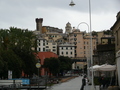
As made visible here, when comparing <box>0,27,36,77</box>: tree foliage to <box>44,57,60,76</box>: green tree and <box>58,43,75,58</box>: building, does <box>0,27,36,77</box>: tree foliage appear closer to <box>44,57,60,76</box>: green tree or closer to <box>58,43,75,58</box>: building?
<box>44,57,60,76</box>: green tree

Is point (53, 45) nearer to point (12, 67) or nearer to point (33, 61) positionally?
point (33, 61)

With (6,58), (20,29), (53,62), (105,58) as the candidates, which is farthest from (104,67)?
(53,62)

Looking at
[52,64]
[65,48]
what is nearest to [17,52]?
[52,64]

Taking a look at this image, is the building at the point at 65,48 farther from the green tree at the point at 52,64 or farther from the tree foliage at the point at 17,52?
the tree foliage at the point at 17,52

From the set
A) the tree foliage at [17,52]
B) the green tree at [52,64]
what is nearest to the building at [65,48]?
the green tree at [52,64]

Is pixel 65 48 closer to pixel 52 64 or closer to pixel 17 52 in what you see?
pixel 52 64

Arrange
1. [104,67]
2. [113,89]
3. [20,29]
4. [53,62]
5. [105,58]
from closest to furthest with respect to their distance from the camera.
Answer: [113,89] < [104,67] < [105,58] < [20,29] < [53,62]

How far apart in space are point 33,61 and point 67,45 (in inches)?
4898

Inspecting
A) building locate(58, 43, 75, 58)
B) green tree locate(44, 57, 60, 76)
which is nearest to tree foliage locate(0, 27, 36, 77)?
green tree locate(44, 57, 60, 76)

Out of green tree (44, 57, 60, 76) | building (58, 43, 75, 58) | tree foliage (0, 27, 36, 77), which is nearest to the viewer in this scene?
tree foliage (0, 27, 36, 77)

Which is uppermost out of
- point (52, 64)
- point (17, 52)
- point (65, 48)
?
point (65, 48)

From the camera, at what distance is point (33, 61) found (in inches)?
2936

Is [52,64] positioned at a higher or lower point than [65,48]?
lower

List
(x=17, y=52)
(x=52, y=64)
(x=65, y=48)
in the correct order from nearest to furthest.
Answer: (x=17, y=52) < (x=52, y=64) < (x=65, y=48)
